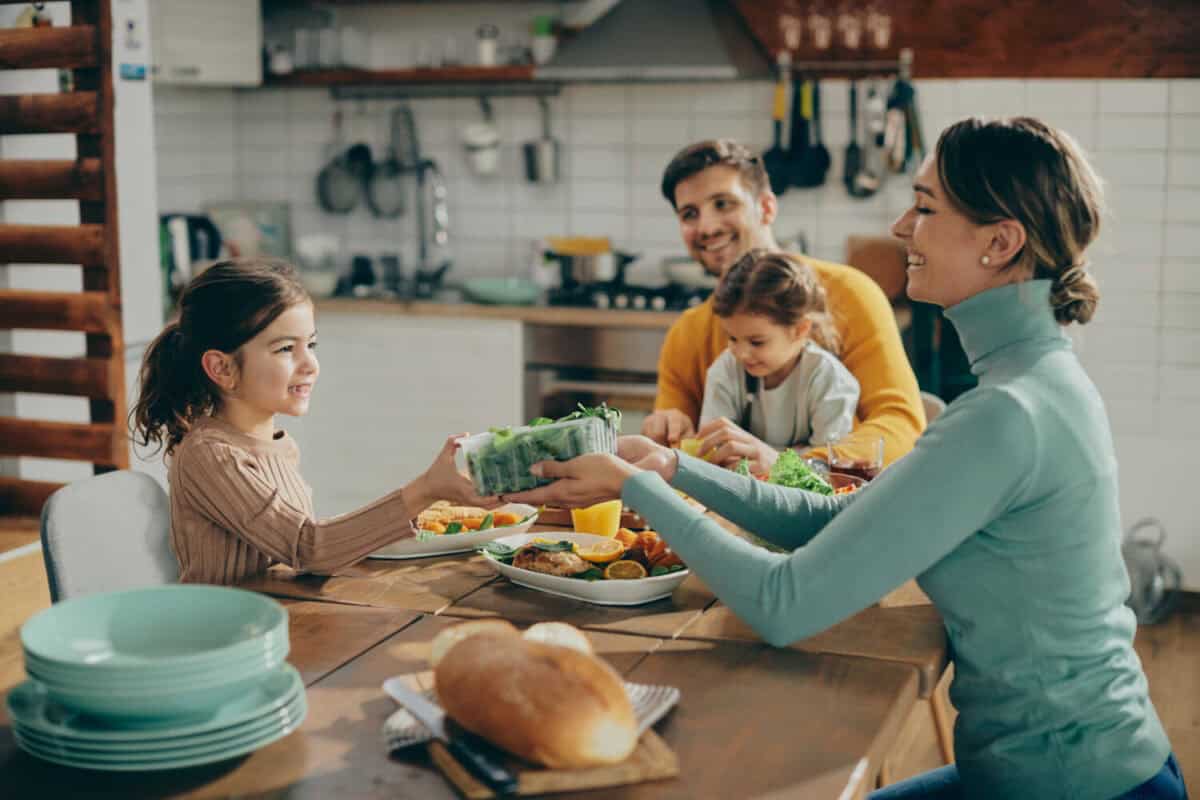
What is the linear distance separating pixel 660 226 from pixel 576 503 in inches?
134

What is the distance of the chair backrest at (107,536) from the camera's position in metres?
1.88

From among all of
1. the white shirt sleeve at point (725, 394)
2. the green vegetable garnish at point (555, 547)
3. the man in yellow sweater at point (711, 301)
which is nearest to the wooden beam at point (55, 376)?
the man in yellow sweater at point (711, 301)

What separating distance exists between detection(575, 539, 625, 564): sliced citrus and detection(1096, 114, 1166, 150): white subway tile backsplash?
329 centimetres

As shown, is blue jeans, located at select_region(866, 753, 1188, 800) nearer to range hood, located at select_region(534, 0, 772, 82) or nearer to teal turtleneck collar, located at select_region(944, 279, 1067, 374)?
teal turtleneck collar, located at select_region(944, 279, 1067, 374)

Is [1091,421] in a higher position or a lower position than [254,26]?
lower

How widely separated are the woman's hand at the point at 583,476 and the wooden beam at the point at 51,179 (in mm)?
1907

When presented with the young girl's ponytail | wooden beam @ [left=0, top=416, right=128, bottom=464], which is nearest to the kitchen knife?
the young girl's ponytail

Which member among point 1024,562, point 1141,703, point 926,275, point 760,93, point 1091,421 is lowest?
point 1141,703

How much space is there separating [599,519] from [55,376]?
1.81 m

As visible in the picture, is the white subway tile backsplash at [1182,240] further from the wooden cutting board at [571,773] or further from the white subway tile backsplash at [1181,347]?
the wooden cutting board at [571,773]

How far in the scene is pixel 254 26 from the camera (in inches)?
198

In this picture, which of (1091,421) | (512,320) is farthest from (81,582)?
(512,320)

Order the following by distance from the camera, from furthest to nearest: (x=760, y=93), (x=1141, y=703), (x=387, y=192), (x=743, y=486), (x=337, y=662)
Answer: (x=387, y=192)
(x=760, y=93)
(x=743, y=486)
(x=1141, y=703)
(x=337, y=662)

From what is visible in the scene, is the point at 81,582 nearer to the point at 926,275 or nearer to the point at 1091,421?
the point at 926,275
